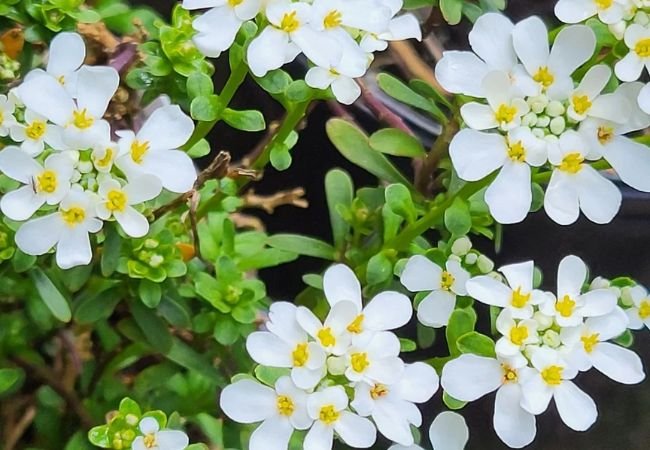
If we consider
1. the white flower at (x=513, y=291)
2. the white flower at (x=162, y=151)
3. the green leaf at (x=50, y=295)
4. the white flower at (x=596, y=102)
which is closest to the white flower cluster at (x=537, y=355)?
the white flower at (x=513, y=291)

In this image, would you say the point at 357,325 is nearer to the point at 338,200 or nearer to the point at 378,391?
the point at 378,391

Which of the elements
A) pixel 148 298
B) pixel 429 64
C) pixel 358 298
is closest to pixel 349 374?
pixel 358 298

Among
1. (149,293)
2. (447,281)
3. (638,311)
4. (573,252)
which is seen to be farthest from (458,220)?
(573,252)

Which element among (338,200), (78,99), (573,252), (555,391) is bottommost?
(573,252)

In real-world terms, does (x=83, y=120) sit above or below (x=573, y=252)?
above

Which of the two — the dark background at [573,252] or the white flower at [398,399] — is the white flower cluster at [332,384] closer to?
the white flower at [398,399]

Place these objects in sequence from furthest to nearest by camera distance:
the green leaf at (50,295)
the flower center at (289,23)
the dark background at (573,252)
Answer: the dark background at (573,252), the green leaf at (50,295), the flower center at (289,23)
